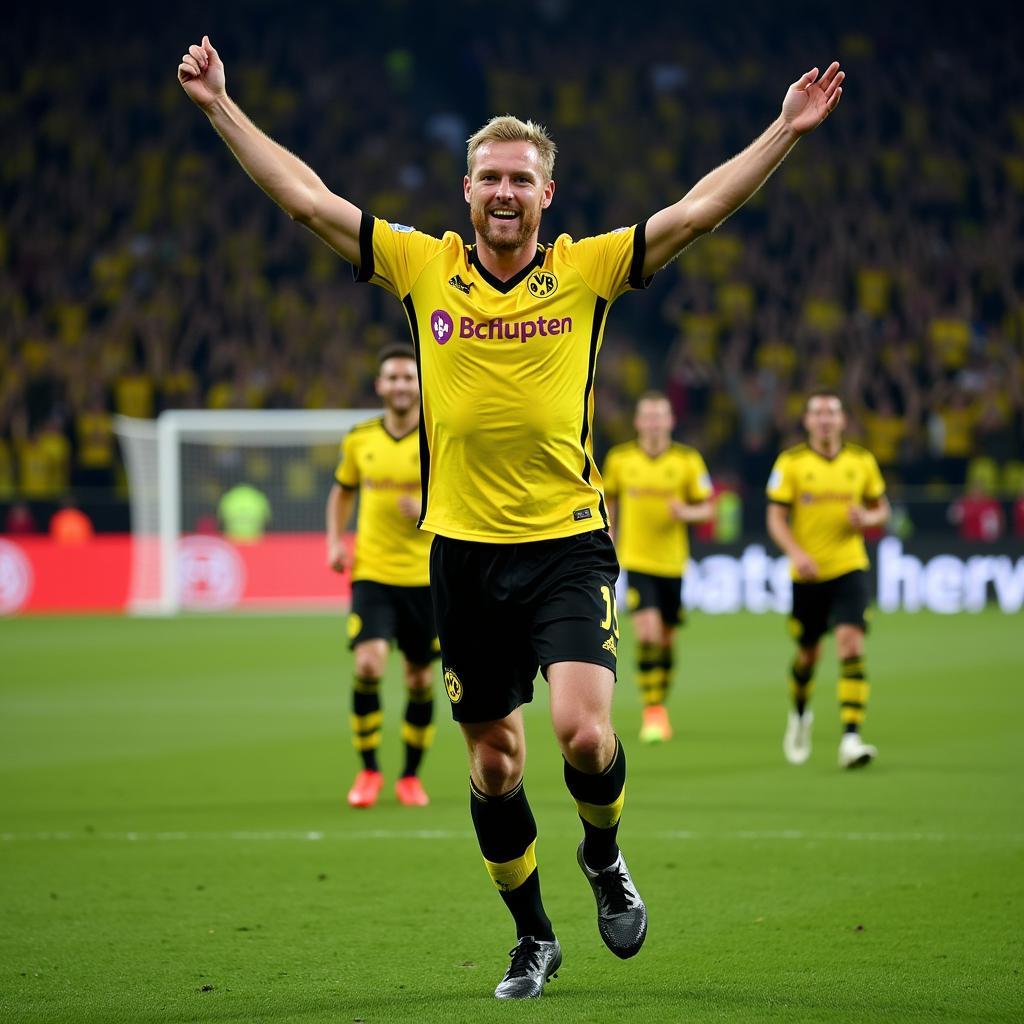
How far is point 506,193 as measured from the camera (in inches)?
195

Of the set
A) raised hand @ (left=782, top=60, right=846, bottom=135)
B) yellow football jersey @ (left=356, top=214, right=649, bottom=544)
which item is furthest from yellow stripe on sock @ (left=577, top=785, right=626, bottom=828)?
raised hand @ (left=782, top=60, right=846, bottom=135)

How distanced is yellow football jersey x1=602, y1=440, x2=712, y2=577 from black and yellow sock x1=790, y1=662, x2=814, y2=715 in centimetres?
197

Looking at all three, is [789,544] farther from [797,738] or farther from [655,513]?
[655,513]

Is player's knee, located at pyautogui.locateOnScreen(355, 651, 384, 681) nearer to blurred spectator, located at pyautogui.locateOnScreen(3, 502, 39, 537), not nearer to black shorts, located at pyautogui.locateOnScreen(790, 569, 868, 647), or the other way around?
black shorts, located at pyautogui.locateOnScreen(790, 569, 868, 647)

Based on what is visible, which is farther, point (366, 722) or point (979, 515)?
point (979, 515)

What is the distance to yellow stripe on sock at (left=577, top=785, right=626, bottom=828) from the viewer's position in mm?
5117

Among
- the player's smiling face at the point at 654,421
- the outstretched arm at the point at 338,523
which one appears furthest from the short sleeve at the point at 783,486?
the outstretched arm at the point at 338,523

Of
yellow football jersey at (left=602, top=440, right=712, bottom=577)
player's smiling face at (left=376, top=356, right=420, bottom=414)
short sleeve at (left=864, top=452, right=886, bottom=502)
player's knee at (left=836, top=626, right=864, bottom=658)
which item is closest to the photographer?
player's smiling face at (left=376, top=356, right=420, bottom=414)

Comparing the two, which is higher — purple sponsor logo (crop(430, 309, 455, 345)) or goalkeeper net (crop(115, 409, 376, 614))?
purple sponsor logo (crop(430, 309, 455, 345))

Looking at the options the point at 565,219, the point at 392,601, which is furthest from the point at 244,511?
the point at 392,601

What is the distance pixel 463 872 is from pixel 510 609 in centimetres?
246

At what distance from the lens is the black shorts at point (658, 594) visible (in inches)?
496

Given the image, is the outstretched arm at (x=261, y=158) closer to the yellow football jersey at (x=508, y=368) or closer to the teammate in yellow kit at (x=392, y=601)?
the yellow football jersey at (x=508, y=368)

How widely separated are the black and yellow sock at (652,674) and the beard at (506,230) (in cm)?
728
